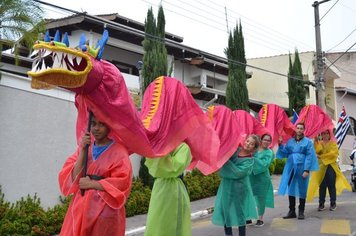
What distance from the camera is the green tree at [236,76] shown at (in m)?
19.9

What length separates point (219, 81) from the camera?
25.8 metres

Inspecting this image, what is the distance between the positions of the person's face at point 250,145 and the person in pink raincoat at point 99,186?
330 cm

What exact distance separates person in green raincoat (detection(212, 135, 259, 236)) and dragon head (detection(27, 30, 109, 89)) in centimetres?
383

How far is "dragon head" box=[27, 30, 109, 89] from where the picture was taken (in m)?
3.19

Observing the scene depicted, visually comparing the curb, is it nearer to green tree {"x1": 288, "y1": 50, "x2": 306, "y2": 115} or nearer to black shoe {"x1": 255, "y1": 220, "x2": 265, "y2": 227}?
black shoe {"x1": 255, "y1": 220, "x2": 265, "y2": 227}

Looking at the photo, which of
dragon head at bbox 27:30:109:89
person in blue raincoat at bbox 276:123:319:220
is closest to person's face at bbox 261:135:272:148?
person in blue raincoat at bbox 276:123:319:220

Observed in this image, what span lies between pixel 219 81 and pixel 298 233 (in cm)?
1870

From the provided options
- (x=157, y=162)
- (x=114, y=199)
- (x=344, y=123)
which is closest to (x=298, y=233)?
(x=157, y=162)

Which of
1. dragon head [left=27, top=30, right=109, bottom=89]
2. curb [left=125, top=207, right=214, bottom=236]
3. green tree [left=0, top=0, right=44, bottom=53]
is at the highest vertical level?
green tree [left=0, top=0, right=44, bottom=53]

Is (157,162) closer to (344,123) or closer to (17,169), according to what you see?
(17,169)

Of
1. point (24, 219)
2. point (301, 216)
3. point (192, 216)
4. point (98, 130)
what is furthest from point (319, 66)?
point (98, 130)

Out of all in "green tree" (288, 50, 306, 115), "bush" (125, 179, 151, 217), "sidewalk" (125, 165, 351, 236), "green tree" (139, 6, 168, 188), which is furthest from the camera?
"green tree" (288, 50, 306, 115)

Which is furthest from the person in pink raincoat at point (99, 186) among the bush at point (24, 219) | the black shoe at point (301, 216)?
the black shoe at point (301, 216)

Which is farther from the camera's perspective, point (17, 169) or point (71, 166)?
point (17, 169)
